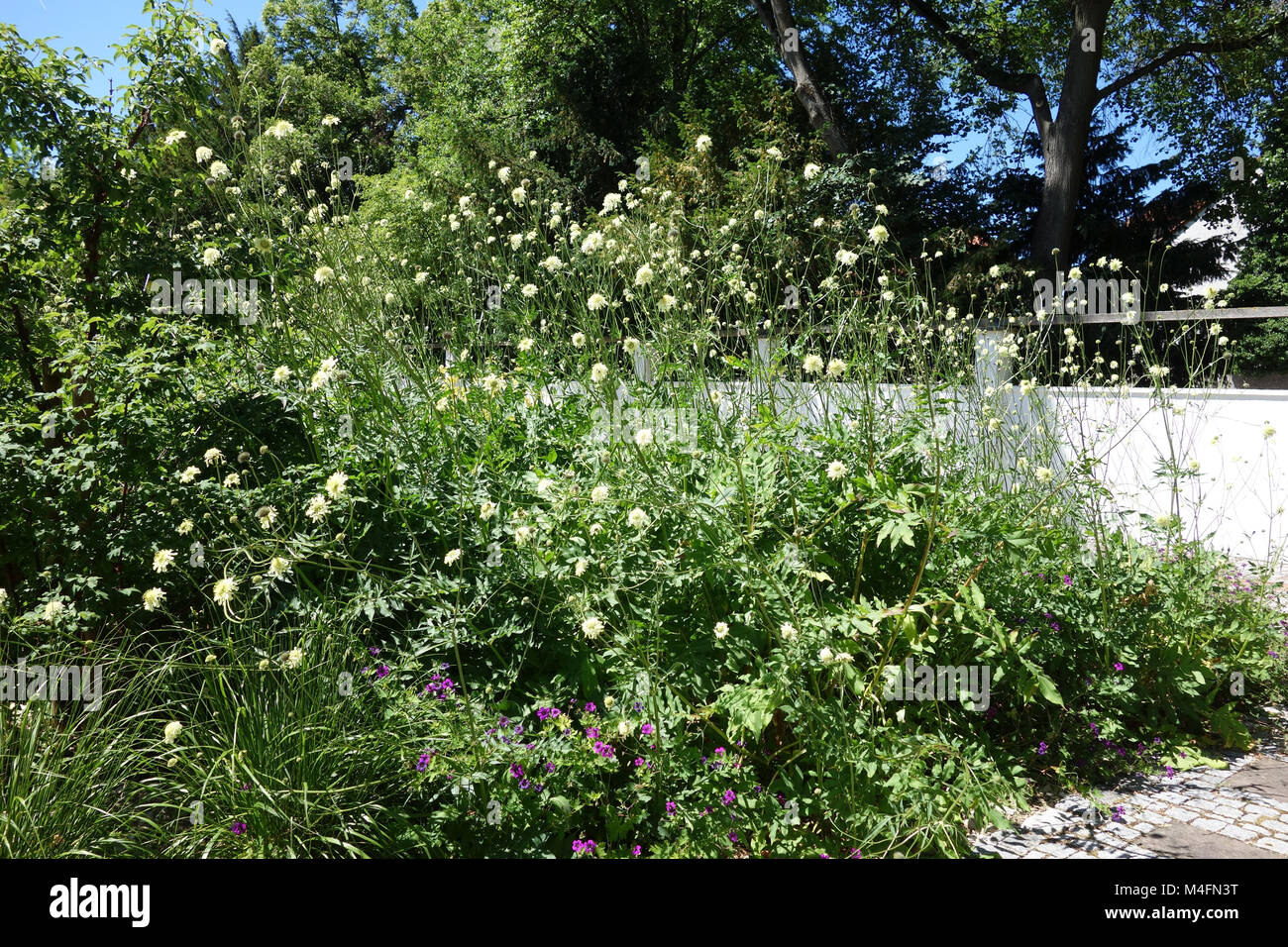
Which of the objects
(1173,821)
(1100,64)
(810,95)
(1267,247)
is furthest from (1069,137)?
(1173,821)

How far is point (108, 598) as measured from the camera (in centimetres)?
317

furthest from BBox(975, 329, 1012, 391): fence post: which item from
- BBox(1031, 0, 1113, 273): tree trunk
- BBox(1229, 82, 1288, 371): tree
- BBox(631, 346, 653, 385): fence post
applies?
BBox(1229, 82, 1288, 371): tree

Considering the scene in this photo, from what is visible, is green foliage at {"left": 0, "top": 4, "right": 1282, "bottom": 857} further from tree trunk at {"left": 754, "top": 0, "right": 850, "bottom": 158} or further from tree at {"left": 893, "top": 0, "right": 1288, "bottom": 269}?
tree at {"left": 893, "top": 0, "right": 1288, "bottom": 269}

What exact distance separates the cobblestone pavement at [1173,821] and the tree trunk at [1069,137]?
11126 mm

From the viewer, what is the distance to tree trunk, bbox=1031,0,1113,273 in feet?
40.9

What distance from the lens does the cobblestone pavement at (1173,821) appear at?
2.68 meters

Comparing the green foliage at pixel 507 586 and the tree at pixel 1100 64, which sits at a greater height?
the tree at pixel 1100 64

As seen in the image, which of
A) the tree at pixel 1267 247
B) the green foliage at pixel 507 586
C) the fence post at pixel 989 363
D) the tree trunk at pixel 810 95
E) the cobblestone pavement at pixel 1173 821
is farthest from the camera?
the tree at pixel 1267 247

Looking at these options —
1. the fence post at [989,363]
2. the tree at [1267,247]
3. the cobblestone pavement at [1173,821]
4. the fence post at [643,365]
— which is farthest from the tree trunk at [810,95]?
the cobblestone pavement at [1173,821]

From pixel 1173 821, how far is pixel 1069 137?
1274cm

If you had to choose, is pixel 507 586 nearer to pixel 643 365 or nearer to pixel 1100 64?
pixel 643 365

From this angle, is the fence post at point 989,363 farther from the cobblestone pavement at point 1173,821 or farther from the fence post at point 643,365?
the cobblestone pavement at point 1173,821

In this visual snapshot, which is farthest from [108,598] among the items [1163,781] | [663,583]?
[1163,781]

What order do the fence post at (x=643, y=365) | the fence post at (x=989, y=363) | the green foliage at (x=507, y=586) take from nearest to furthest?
the green foliage at (x=507, y=586) → the fence post at (x=643, y=365) → the fence post at (x=989, y=363)
